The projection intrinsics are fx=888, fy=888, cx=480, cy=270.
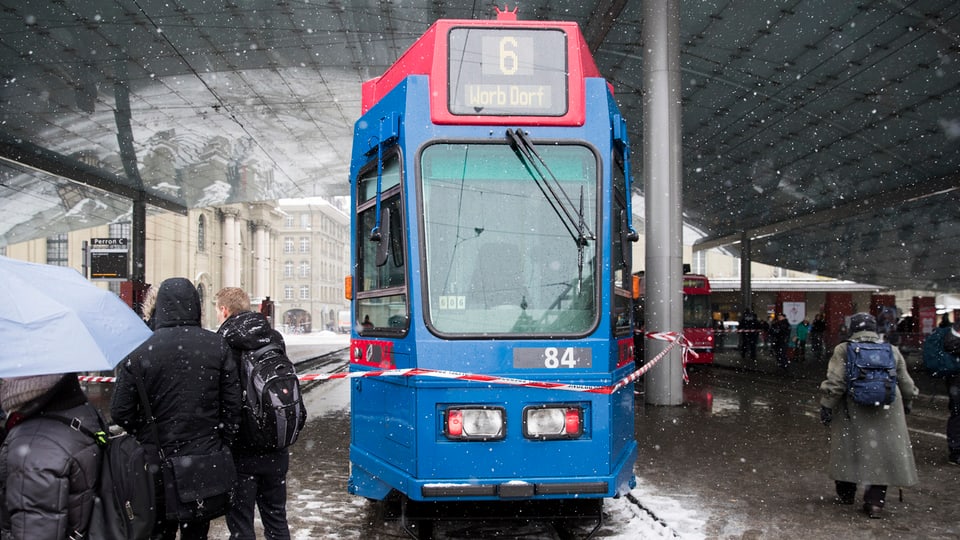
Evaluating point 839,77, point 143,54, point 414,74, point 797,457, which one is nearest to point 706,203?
point 839,77

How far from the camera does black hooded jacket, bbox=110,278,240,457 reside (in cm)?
409

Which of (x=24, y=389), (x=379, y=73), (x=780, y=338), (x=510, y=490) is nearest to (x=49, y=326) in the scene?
(x=24, y=389)

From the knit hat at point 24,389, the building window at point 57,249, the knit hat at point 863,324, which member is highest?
the building window at point 57,249

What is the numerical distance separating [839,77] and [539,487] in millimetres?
17343

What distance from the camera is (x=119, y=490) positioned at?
10.1 ft

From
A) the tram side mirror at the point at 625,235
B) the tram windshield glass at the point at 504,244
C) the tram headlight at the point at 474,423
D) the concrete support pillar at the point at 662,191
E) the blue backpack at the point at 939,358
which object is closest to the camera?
the tram headlight at the point at 474,423

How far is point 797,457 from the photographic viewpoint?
9.84 metres

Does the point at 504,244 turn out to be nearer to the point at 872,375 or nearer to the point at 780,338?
the point at 872,375

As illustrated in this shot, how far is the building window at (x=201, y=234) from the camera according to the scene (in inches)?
2512

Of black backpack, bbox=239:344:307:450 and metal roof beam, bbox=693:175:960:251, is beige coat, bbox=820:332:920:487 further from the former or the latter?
metal roof beam, bbox=693:175:960:251

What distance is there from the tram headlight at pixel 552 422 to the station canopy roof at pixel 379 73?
1366 cm

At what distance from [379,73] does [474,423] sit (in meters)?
18.9

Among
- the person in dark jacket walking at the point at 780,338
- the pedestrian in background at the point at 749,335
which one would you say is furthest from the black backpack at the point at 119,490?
the pedestrian in background at the point at 749,335

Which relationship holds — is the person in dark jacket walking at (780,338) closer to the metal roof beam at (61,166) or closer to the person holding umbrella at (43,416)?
the metal roof beam at (61,166)
